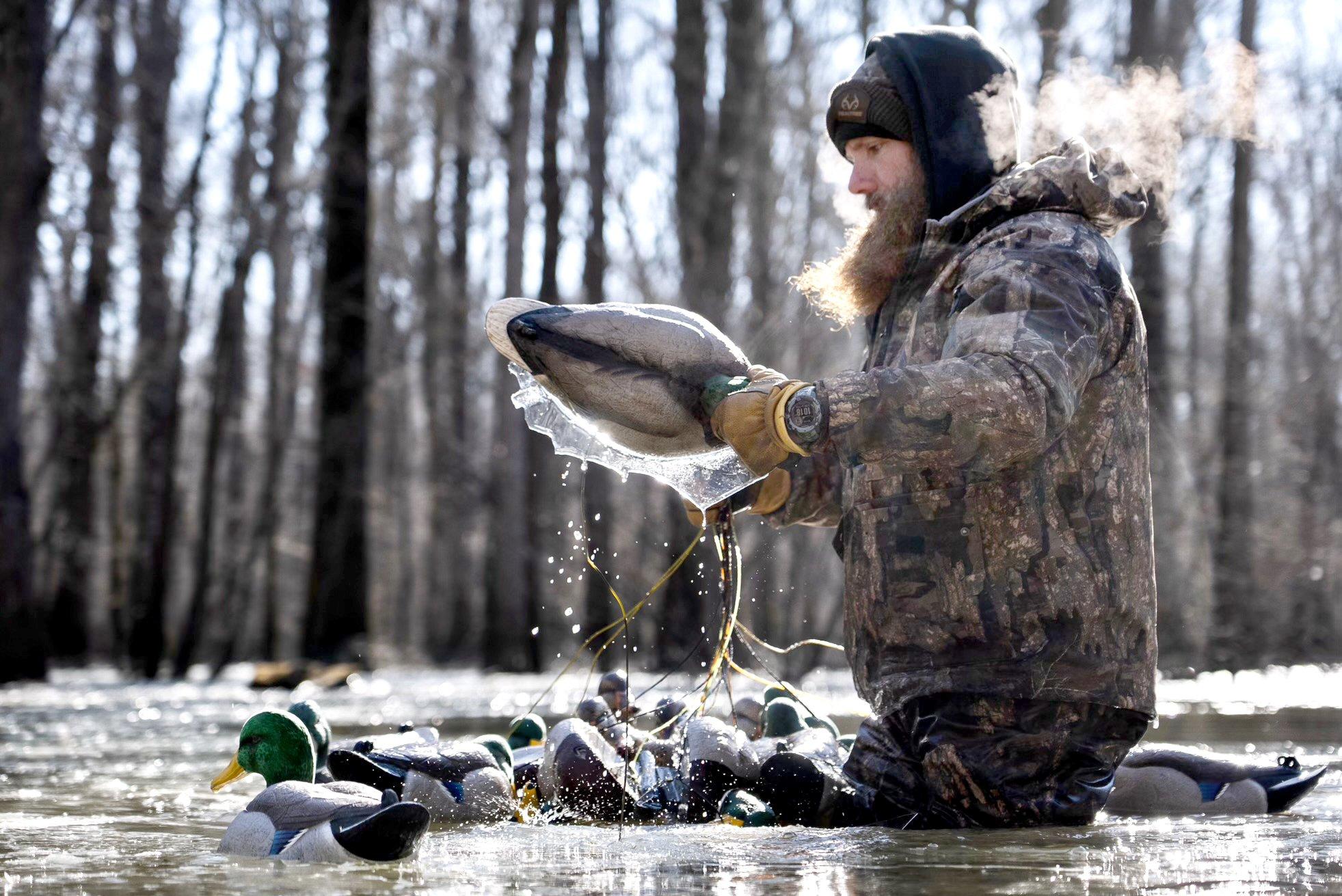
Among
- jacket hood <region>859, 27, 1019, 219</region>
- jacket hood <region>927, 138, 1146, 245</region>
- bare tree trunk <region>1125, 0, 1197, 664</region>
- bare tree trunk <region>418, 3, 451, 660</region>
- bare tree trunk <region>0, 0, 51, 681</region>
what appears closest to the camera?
jacket hood <region>927, 138, 1146, 245</region>

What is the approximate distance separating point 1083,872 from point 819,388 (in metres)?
1.12

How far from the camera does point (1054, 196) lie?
13.3 feet

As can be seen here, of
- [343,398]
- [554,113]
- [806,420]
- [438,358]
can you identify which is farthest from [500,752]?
[438,358]

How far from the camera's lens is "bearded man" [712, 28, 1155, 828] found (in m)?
3.55

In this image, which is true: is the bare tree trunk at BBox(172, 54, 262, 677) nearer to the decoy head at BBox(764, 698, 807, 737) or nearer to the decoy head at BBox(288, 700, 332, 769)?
the decoy head at BBox(288, 700, 332, 769)

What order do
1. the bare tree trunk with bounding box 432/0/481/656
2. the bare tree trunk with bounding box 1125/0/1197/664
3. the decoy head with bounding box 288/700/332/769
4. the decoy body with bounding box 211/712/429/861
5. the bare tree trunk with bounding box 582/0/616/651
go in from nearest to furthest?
the decoy body with bounding box 211/712/429/861, the decoy head with bounding box 288/700/332/769, the bare tree trunk with bounding box 1125/0/1197/664, the bare tree trunk with bounding box 582/0/616/651, the bare tree trunk with bounding box 432/0/481/656

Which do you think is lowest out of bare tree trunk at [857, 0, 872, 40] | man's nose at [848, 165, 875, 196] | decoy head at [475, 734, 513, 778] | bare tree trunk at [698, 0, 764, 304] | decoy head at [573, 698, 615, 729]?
decoy head at [475, 734, 513, 778]

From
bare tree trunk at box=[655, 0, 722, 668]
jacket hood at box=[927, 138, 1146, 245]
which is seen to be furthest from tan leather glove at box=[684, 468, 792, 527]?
bare tree trunk at box=[655, 0, 722, 668]

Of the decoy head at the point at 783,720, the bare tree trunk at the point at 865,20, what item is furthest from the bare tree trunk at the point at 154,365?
the decoy head at the point at 783,720

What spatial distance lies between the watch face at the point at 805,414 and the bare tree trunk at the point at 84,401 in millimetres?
17869

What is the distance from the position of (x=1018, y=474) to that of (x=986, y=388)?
0.48 meters

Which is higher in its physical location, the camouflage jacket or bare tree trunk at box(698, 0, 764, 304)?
bare tree trunk at box(698, 0, 764, 304)

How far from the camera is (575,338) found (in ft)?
12.8

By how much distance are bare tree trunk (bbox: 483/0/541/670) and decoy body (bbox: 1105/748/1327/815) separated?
12.4m
